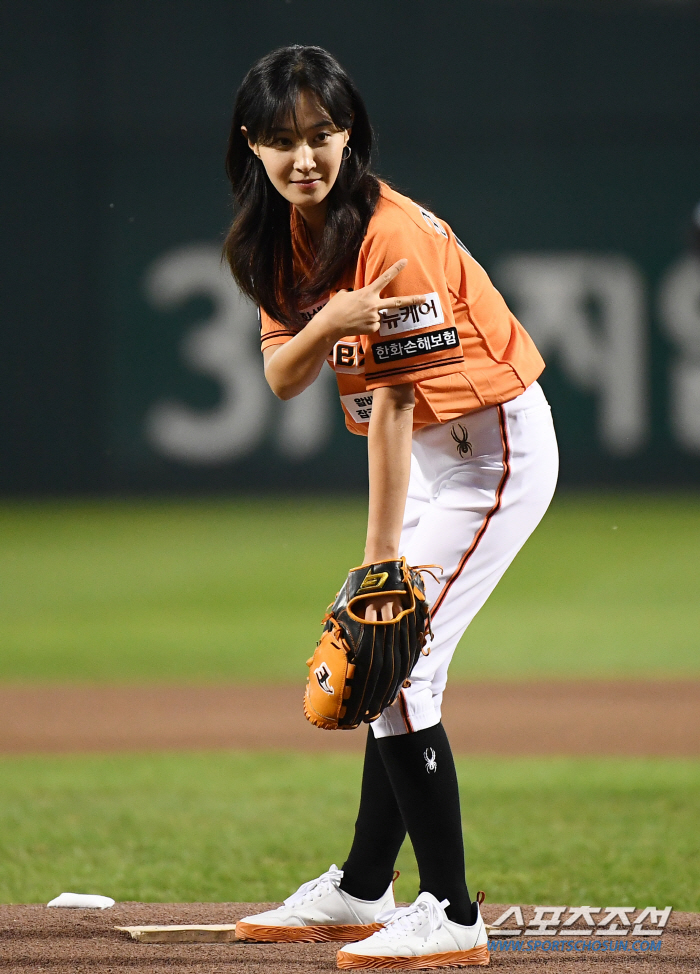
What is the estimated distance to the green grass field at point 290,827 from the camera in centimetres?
346

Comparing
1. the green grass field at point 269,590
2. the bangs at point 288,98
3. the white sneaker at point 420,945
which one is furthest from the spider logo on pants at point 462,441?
the green grass field at point 269,590

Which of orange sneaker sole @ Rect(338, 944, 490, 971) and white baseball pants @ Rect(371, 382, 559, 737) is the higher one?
white baseball pants @ Rect(371, 382, 559, 737)

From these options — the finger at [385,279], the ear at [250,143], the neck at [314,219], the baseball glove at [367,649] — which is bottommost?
the baseball glove at [367,649]

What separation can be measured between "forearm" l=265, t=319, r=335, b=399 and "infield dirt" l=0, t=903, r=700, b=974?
1.12 metres

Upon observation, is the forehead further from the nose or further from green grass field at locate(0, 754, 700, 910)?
green grass field at locate(0, 754, 700, 910)

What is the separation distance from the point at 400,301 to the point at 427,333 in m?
0.08

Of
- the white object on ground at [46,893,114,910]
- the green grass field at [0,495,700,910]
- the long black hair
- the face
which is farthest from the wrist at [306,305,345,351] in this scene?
the green grass field at [0,495,700,910]

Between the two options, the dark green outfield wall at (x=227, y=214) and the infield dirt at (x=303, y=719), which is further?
the dark green outfield wall at (x=227, y=214)

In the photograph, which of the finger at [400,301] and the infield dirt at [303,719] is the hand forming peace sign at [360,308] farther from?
the infield dirt at [303,719]

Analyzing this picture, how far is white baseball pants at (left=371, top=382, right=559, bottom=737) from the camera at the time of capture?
2.54m

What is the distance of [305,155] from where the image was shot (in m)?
2.35

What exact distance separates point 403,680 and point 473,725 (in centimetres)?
344

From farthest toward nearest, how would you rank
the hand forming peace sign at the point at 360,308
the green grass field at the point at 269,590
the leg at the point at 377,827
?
the green grass field at the point at 269,590 → the leg at the point at 377,827 → the hand forming peace sign at the point at 360,308

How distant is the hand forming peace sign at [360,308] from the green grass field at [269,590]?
464cm
